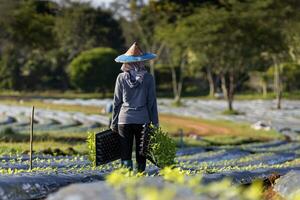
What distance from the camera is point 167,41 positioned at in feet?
122

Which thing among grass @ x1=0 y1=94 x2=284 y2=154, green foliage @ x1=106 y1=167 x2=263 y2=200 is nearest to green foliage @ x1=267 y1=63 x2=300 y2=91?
grass @ x1=0 y1=94 x2=284 y2=154

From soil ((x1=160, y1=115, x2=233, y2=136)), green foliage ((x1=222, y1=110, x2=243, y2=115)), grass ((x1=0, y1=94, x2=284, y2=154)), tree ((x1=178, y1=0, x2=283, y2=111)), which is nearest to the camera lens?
grass ((x1=0, y1=94, x2=284, y2=154))

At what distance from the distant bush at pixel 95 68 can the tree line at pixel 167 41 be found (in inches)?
2.0

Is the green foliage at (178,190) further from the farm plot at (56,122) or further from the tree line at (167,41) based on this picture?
A: the farm plot at (56,122)

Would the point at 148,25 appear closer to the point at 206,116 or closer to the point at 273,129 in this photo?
the point at 206,116

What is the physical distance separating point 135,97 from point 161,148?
0.73 meters

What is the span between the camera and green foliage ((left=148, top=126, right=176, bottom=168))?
7.31 metres

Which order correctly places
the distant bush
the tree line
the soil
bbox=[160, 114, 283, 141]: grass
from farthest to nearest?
the distant bush, the tree line, the soil, bbox=[160, 114, 283, 141]: grass

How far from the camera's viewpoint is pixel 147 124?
24.7 feet

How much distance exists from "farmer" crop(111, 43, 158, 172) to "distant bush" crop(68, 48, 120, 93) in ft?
127

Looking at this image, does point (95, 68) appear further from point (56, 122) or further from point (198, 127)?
point (198, 127)

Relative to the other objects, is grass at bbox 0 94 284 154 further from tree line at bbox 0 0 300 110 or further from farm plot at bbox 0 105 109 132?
tree line at bbox 0 0 300 110

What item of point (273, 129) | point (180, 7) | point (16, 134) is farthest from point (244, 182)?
point (180, 7)

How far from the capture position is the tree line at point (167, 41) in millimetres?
28422
